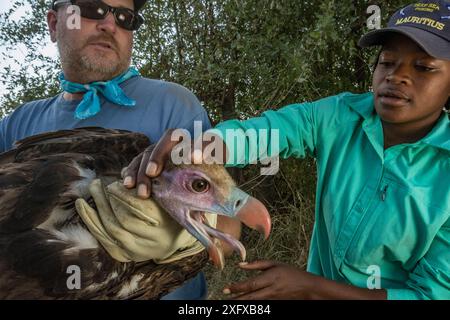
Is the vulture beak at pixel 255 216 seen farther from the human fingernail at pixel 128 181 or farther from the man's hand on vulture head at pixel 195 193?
the human fingernail at pixel 128 181

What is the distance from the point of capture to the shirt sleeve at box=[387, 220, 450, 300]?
1.83 m

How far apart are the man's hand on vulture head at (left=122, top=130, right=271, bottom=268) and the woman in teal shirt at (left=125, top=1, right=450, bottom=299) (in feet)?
0.84

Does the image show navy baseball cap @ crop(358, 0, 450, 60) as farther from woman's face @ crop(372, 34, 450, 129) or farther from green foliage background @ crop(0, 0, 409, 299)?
green foliage background @ crop(0, 0, 409, 299)

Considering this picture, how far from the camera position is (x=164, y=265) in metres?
1.96

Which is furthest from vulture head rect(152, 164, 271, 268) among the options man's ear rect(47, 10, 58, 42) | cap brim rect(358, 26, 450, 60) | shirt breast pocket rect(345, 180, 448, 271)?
man's ear rect(47, 10, 58, 42)

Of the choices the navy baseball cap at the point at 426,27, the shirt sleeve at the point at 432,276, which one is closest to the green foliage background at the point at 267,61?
the navy baseball cap at the point at 426,27

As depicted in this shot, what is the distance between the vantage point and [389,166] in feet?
6.70

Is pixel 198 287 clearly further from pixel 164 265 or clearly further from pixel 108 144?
pixel 108 144

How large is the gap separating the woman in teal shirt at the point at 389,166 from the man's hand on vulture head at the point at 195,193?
0.26 metres

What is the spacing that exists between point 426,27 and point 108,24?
172cm

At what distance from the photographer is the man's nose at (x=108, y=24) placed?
2.69 metres

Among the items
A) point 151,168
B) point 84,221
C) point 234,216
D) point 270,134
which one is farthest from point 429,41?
point 84,221
